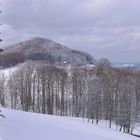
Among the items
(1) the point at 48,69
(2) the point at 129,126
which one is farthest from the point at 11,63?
(2) the point at 129,126

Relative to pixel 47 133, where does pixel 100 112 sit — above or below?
below

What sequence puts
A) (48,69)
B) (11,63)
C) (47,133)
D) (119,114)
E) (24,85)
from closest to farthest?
(47,133) → (119,114) → (24,85) → (48,69) → (11,63)

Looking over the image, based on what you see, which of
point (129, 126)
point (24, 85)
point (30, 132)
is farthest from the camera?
point (24, 85)

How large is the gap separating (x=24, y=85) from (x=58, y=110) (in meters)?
12.9

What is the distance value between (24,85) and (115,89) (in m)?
26.6

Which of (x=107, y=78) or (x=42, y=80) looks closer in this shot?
(x=107, y=78)

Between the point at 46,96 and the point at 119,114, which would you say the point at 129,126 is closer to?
the point at 119,114

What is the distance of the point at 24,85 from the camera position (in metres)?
116

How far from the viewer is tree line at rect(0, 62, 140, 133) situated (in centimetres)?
9588

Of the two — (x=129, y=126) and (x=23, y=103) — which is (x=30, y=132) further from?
(x=23, y=103)

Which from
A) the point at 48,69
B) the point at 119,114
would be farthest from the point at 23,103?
the point at 119,114

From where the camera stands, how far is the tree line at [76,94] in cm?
9588

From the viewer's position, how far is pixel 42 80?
119812mm

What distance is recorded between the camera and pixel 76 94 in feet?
363
